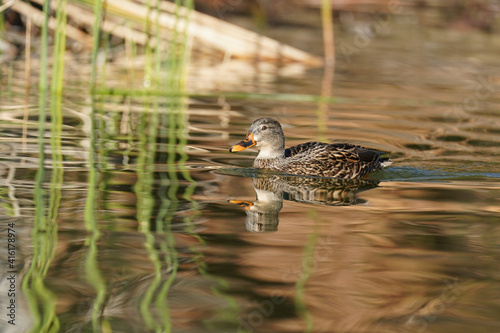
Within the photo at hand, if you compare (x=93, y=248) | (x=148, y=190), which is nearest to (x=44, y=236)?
(x=93, y=248)

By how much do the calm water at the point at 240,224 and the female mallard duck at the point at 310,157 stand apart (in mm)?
126

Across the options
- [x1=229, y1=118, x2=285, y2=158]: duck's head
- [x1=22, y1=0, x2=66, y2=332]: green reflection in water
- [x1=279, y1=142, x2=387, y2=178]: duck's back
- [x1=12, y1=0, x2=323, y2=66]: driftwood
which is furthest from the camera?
[x1=12, y1=0, x2=323, y2=66]: driftwood

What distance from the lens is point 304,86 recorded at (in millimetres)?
12445

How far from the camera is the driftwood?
1222 centimetres

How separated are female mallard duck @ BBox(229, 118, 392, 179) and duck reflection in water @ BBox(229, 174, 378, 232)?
0.28 feet

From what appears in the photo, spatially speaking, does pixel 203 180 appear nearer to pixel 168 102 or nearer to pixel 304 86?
pixel 168 102

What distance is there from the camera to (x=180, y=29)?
12.7m

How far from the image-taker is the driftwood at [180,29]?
12.2 m

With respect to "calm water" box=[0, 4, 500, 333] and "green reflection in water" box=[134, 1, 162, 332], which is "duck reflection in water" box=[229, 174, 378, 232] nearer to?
"calm water" box=[0, 4, 500, 333]

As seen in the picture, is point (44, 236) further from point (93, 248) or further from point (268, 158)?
point (268, 158)

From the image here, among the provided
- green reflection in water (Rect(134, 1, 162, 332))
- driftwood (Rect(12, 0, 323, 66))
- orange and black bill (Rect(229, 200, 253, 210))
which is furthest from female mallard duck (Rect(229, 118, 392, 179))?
driftwood (Rect(12, 0, 323, 66))

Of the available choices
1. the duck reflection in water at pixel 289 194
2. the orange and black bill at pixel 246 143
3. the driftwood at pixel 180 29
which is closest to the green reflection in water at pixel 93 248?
the duck reflection in water at pixel 289 194

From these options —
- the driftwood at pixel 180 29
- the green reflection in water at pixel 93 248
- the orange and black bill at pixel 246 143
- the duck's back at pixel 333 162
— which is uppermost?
the driftwood at pixel 180 29

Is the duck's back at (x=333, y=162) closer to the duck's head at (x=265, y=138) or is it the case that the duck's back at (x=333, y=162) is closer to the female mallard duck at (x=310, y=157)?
the female mallard duck at (x=310, y=157)
